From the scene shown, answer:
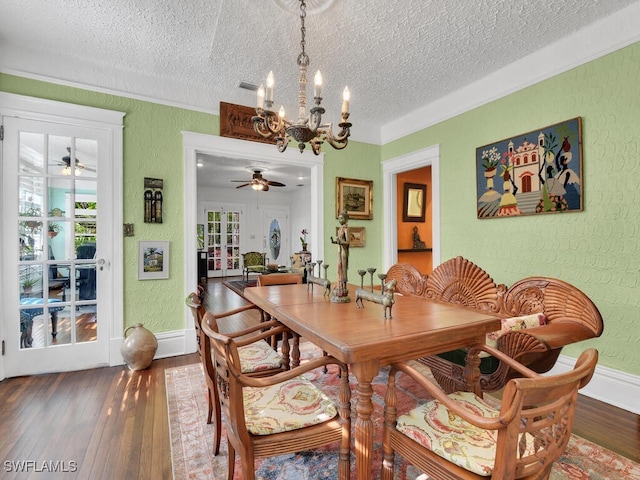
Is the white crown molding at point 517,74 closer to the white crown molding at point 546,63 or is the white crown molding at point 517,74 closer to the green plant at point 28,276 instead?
the white crown molding at point 546,63

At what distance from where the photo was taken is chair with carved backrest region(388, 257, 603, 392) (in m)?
1.74

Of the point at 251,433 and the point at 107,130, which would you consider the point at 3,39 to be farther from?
the point at 251,433

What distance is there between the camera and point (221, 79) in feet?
10.8

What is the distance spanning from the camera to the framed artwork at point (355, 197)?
4.32 metres

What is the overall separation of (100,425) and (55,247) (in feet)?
5.60

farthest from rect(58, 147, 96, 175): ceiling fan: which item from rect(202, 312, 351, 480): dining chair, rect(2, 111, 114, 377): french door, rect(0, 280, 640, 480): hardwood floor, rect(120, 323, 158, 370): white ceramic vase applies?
rect(202, 312, 351, 480): dining chair

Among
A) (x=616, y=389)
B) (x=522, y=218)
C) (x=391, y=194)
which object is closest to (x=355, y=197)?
(x=391, y=194)

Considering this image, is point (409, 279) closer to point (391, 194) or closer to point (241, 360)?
point (391, 194)

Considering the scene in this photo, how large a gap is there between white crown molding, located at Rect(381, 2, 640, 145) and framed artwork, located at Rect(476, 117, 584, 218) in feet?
1.54

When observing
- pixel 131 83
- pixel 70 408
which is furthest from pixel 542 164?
pixel 70 408

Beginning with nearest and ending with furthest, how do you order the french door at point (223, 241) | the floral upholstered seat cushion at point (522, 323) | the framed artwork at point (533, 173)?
the floral upholstered seat cushion at point (522, 323) < the framed artwork at point (533, 173) < the french door at point (223, 241)

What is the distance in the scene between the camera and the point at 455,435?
1.15 metres

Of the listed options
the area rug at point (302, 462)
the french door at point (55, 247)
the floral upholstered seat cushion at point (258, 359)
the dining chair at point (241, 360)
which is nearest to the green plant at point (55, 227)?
the french door at point (55, 247)

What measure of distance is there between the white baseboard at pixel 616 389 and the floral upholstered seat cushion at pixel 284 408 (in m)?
2.28
